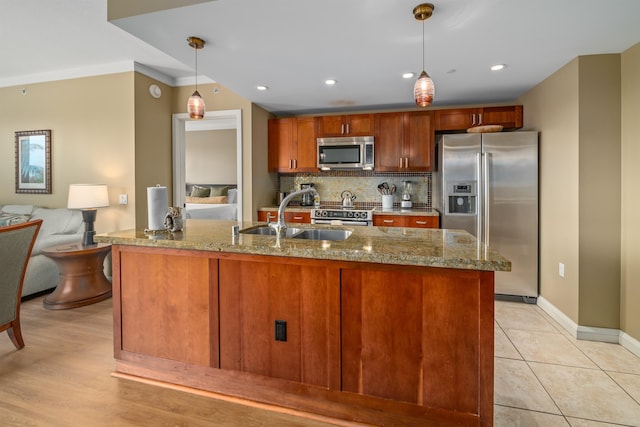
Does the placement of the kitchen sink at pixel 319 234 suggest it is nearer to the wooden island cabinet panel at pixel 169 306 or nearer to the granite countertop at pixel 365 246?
the granite countertop at pixel 365 246

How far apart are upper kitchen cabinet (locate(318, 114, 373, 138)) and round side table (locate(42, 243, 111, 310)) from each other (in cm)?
300

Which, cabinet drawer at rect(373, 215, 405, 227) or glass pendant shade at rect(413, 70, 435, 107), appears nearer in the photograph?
glass pendant shade at rect(413, 70, 435, 107)

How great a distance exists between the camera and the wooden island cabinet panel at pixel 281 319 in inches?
63.9

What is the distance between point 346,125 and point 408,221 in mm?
1561

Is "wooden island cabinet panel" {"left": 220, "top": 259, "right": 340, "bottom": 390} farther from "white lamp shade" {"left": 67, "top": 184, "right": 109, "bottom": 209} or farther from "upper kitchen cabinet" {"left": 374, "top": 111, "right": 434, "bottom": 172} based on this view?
"upper kitchen cabinet" {"left": 374, "top": 111, "right": 434, "bottom": 172}

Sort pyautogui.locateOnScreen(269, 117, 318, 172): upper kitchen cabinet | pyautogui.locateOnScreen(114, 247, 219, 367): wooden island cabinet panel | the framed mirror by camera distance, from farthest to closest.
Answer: pyautogui.locateOnScreen(269, 117, 318, 172): upper kitchen cabinet < the framed mirror < pyautogui.locateOnScreen(114, 247, 219, 367): wooden island cabinet panel

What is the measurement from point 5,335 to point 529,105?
18.2 ft

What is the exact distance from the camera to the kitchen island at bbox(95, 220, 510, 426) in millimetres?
1455

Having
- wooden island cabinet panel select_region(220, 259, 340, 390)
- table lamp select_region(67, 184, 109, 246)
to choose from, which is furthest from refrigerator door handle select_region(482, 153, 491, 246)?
table lamp select_region(67, 184, 109, 246)

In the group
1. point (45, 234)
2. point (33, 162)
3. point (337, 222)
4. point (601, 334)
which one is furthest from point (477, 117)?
point (33, 162)

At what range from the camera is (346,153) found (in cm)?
434

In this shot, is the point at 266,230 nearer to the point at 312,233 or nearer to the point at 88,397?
the point at 312,233

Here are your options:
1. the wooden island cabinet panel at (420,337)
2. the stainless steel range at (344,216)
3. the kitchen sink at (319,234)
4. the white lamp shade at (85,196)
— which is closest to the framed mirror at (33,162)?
the white lamp shade at (85,196)

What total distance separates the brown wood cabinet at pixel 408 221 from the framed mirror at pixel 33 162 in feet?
14.3
